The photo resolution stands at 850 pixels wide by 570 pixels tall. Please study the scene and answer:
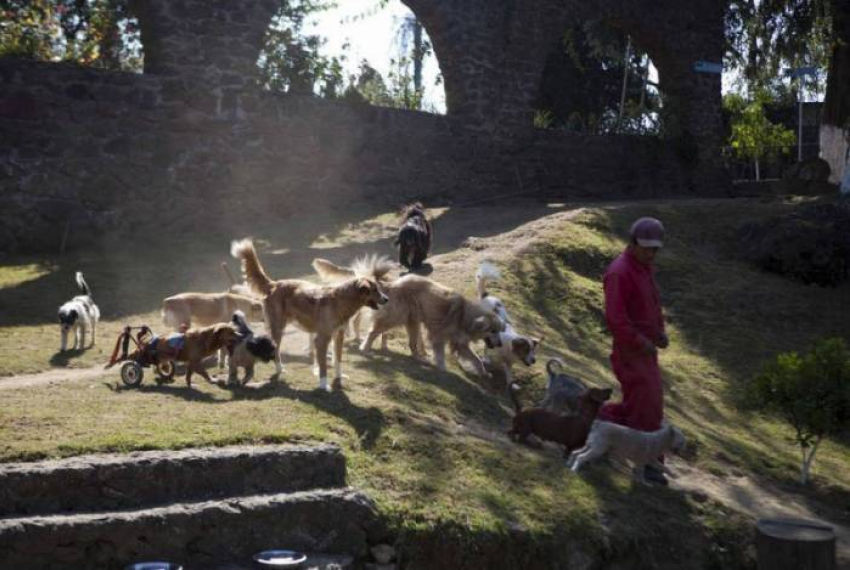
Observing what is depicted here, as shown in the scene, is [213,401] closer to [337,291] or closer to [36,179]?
[337,291]

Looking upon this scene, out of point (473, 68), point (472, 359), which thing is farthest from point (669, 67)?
point (472, 359)

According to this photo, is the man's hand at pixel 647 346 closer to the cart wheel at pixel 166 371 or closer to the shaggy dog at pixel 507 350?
the shaggy dog at pixel 507 350

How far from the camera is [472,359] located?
33.3 feet

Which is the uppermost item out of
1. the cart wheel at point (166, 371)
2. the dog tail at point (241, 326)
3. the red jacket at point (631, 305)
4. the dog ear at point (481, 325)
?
the red jacket at point (631, 305)

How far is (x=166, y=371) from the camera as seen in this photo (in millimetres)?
8859

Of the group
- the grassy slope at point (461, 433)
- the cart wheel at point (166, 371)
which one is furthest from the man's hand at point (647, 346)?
the cart wheel at point (166, 371)

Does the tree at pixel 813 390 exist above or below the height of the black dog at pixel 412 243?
below

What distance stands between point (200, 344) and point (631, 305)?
3.42m

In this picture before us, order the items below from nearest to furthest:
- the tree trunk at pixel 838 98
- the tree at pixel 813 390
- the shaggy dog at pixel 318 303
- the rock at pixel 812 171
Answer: the shaggy dog at pixel 318 303
the tree at pixel 813 390
the tree trunk at pixel 838 98
the rock at pixel 812 171

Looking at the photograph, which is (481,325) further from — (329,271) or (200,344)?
(200,344)

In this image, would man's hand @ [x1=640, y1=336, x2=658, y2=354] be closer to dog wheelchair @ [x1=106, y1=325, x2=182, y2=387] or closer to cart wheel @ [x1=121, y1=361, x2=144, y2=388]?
dog wheelchair @ [x1=106, y1=325, x2=182, y2=387]

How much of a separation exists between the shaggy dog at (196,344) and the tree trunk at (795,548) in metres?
4.23

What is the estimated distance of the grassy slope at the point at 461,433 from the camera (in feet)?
23.1

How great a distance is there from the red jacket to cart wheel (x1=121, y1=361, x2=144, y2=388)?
3774 millimetres
